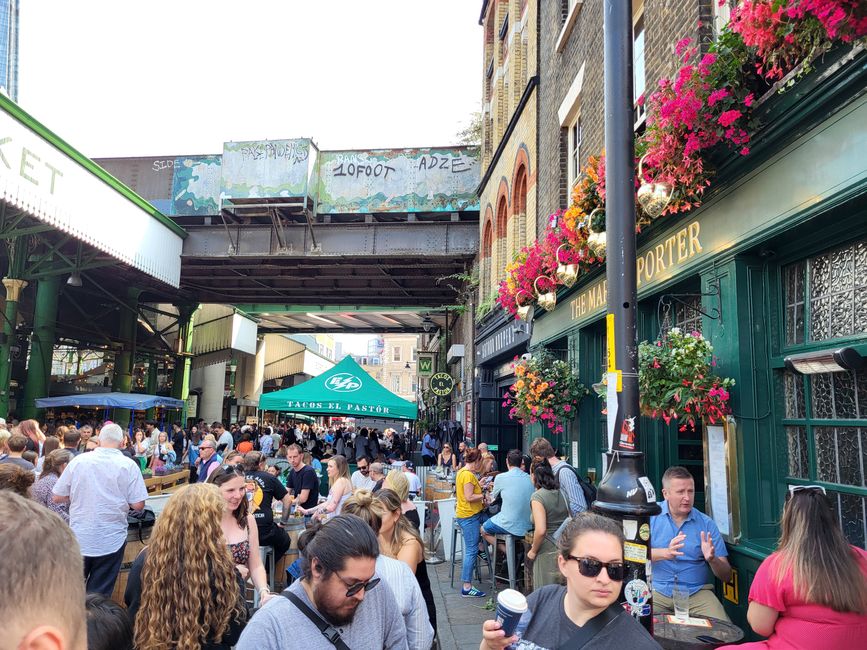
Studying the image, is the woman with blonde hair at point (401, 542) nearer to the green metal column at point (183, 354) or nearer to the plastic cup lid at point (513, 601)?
the plastic cup lid at point (513, 601)

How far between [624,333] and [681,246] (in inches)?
124

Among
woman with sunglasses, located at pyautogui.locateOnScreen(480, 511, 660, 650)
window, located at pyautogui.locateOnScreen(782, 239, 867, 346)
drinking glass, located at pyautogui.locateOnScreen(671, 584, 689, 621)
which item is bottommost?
drinking glass, located at pyautogui.locateOnScreen(671, 584, 689, 621)

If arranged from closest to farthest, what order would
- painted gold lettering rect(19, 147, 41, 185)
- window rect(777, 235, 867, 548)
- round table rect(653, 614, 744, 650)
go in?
round table rect(653, 614, 744, 650) → window rect(777, 235, 867, 548) → painted gold lettering rect(19, 147, 41, 185)

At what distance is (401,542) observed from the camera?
419 centimetres

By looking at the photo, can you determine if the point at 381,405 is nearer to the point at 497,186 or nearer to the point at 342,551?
the point at 497,186

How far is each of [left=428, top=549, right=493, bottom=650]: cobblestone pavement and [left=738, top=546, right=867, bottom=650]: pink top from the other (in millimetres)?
3544

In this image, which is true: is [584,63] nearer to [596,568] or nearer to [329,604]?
[596,568]

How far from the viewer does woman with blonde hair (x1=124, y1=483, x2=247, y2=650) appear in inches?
118

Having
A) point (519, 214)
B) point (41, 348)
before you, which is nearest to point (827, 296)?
point (519, 214)

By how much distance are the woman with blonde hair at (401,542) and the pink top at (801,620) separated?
193cm

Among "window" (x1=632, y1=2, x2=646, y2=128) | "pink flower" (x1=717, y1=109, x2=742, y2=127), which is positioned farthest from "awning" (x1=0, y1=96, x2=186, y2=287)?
"pink flower" (x1=717, y1=109, x2=742, y2=127)

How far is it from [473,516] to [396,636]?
5.87 meters

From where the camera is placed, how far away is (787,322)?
206 inches

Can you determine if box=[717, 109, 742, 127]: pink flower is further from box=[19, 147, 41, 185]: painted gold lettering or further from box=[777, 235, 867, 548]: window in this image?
box=[19, 147, 41, 185]: painted gold lettering
